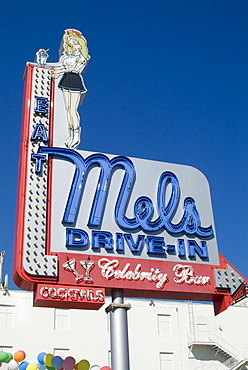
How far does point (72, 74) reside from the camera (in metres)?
16.1

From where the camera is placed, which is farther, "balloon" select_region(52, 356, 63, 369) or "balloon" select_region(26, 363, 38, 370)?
"balloon" select_region(26, 363, 38, 370)

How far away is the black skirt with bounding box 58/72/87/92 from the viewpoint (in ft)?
51.8

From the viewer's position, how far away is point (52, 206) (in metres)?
13.4

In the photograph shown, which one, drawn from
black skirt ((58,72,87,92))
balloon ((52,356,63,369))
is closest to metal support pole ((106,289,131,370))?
balloon ((52,356,63,369))

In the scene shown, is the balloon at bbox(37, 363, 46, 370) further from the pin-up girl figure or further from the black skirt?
the black skirt

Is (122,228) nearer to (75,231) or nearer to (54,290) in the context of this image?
(75,231)

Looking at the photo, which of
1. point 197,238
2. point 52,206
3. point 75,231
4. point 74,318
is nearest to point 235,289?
point 197,238

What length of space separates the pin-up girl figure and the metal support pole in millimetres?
4977

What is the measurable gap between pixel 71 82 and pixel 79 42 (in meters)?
1.84

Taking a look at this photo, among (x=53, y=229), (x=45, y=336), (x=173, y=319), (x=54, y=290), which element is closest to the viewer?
(x=54, y=290)

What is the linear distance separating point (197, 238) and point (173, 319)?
61.9 feet

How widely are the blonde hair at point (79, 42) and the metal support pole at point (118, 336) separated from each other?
8.32 m

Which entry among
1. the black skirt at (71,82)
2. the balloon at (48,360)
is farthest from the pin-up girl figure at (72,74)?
the balloon at (48,360)

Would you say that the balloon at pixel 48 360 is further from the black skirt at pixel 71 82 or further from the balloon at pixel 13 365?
the black skirt at pixel 71 82
